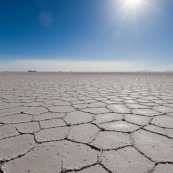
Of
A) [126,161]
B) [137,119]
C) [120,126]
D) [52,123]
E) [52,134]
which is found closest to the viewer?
[126,161]

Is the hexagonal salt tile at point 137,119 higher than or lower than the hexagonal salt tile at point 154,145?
higher

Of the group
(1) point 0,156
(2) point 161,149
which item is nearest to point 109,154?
(2) point 161,149

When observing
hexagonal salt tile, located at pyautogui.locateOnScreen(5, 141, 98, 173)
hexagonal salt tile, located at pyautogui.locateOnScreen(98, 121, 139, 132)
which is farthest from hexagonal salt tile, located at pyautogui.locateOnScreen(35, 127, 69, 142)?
hexagonal salt tile, located at pyautogui.locateOnScreen(98, 121, 139, 132)

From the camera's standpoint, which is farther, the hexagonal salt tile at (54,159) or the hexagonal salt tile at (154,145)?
the hexagonal salt tile at (154,145)

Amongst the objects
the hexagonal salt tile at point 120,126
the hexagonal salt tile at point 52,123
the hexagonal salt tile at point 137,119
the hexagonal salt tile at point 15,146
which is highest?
the hexagonal salt tile at point 137,119

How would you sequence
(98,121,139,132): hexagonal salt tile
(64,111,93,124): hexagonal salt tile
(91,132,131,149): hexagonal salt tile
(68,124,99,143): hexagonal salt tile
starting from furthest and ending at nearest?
1. (64,111,93,124): hexagonal salt tile
2. (98,121,139,132): hexagonal salt tile
3. (68,124,99,143): hexagonal salt tile
4. (91,132,131,149): hexagonal salt tile

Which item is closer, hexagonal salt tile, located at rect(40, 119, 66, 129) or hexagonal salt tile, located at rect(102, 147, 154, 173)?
hexagonal salt tile, located at rect(102, 147, 154, 173)

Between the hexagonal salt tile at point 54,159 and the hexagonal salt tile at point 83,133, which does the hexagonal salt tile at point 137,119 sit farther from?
the hexagonal salt tile at point 54,159

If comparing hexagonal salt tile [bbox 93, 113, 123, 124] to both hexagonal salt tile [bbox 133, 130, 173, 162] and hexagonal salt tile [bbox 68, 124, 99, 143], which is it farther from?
hexagonal salt tile [bbox 133, 130, 173, 162]

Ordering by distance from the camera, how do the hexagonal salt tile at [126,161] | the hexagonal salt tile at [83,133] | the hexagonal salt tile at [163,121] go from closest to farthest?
1. the hexagonal salt tile at [126,161]
2. the hexagonal salt tile at [83,133]
3. the hexagonal salt tile at [163,121]

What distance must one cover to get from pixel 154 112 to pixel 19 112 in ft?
5.66

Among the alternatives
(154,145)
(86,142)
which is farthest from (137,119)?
(86,142)

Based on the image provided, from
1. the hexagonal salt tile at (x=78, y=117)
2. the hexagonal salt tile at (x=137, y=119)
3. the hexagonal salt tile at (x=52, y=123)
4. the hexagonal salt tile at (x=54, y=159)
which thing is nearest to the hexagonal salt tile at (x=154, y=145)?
the hexagonal salt tile at (x=137, y=119)

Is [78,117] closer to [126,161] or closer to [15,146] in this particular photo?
[15,146]
